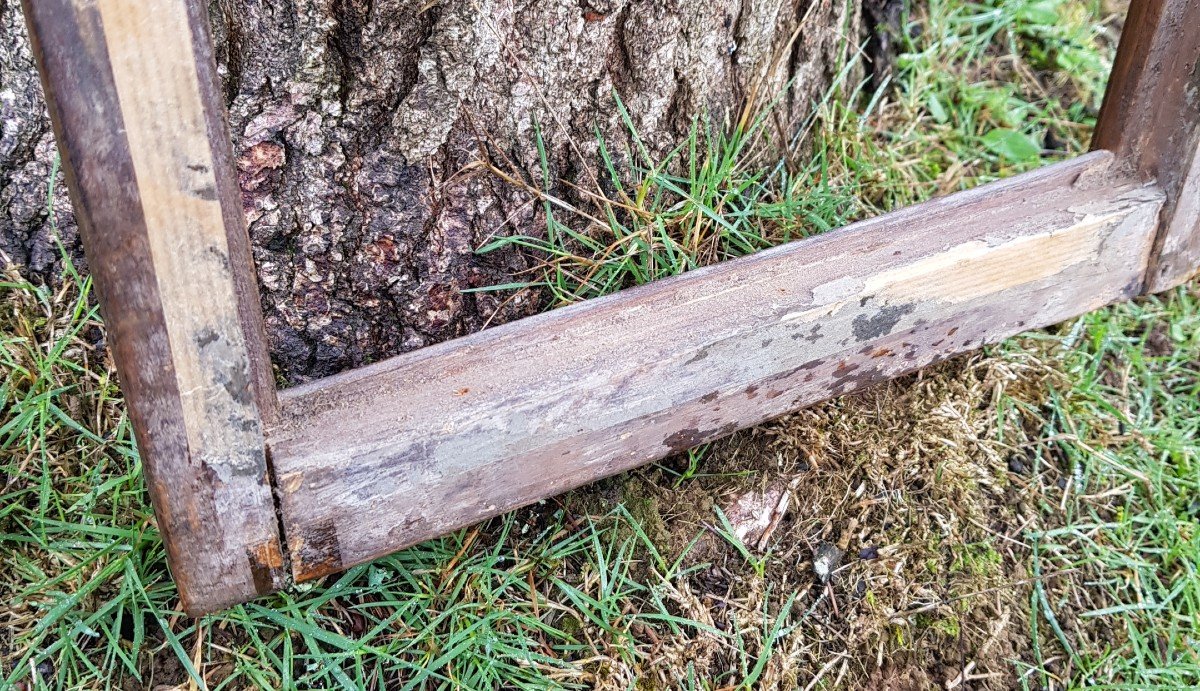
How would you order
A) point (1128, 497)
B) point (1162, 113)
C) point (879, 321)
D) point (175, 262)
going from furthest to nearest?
point (1128, 497) < point (1162, 113) < point (879, 321) < point (175, 262)

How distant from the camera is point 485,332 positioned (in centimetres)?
137

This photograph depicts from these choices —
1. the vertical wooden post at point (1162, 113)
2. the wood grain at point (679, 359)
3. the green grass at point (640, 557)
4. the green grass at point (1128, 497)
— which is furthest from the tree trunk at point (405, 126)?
the green grass at point (1128, 497)

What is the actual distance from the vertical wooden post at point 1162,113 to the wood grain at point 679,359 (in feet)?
0.15

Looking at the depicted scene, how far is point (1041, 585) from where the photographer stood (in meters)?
1.75

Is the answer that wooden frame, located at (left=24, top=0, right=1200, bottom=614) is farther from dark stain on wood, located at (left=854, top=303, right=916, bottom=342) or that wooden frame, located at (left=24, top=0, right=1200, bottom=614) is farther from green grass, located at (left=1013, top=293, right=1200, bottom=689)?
green grass, located at (left=1013, top=293, right=1200, bottom=689)

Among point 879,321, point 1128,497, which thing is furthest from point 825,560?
point 1128,497

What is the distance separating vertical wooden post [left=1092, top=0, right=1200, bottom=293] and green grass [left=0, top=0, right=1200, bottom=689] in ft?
1.42

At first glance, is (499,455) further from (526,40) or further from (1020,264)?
(1020,264)

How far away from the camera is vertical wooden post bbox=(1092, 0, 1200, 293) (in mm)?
1593

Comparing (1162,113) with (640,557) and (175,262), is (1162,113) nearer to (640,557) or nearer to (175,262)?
(640,557)

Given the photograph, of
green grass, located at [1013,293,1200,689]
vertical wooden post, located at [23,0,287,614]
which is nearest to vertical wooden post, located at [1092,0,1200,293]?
green grass, located at [1013,293,1200,689]

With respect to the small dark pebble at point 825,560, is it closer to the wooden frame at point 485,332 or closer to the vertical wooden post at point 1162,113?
the wooden frame at point 485,332

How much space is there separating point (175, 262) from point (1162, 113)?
65.9 inches

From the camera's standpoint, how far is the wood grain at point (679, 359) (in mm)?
1283
